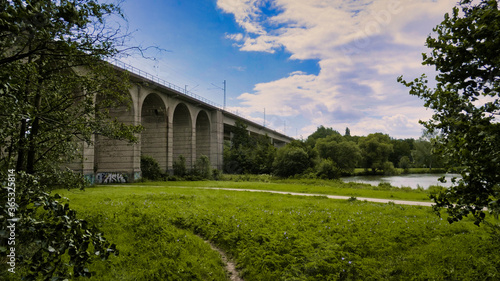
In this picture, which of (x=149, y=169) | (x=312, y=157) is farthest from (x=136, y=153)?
(x=312, y=157)

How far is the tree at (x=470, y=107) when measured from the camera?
2.91 meters

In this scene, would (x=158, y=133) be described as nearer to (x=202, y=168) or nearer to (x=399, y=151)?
(x=202, y=168)

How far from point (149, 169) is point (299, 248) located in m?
32.1

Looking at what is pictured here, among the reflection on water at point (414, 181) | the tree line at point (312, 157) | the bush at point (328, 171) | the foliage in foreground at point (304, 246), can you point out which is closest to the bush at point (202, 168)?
the tree line at point (312, 157)

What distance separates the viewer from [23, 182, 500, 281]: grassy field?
5660mm

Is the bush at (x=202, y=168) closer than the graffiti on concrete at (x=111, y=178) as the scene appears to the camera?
No

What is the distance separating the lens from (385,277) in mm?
5613

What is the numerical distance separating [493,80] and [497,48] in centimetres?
35

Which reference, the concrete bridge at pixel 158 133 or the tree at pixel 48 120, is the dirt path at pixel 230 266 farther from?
the concrete bridge at pixel 158 133

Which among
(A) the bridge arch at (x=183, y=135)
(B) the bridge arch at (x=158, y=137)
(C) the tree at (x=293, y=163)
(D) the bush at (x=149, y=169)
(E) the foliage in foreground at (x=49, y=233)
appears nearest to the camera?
(E) the foliage in foreground at (x=49, y=233)

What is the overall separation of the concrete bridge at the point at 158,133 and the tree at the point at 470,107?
18.5 m

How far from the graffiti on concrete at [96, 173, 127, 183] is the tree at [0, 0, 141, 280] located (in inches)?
1035

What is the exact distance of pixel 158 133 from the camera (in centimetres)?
4044

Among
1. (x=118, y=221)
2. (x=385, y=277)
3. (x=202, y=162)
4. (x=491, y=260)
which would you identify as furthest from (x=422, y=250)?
(x=202, y=162)
